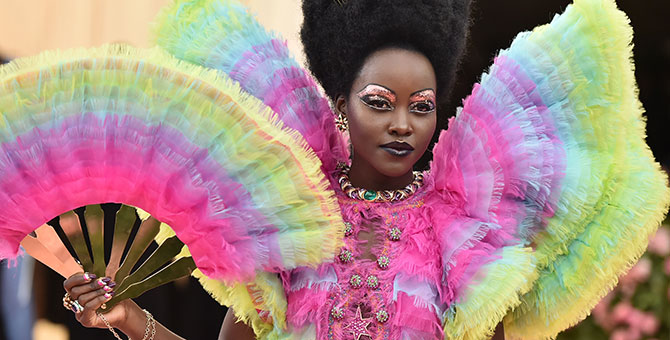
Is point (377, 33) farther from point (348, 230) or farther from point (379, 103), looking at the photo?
point (348, 230)

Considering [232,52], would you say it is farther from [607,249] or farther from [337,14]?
[607,249]

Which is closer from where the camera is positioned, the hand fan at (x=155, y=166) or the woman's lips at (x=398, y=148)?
the hand fan at (x=155, y=166)

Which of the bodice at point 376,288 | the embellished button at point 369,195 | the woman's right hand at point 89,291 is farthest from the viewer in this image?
the embellished button at point 369,195

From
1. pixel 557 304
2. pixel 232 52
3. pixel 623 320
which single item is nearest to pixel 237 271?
pixel 232 52

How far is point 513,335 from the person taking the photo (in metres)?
1.85

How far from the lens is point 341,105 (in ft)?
6.29

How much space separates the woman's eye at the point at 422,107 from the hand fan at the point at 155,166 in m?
0.24

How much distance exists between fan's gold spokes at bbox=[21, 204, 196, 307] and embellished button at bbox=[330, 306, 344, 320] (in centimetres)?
29

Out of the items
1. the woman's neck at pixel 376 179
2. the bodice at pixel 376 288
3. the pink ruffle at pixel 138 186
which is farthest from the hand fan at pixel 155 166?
the woman's neck at pixel 376 179

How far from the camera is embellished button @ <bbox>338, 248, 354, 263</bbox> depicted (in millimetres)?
1811

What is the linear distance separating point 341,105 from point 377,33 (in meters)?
0.18

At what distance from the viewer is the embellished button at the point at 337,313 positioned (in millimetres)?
1757

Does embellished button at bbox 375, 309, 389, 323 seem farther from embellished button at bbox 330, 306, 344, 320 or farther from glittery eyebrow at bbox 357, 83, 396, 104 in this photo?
glittery eyebrow at bbox 357, 83, 396, 104

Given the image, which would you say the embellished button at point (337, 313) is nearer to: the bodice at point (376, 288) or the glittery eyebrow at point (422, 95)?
the bodice at point (376, 288)
